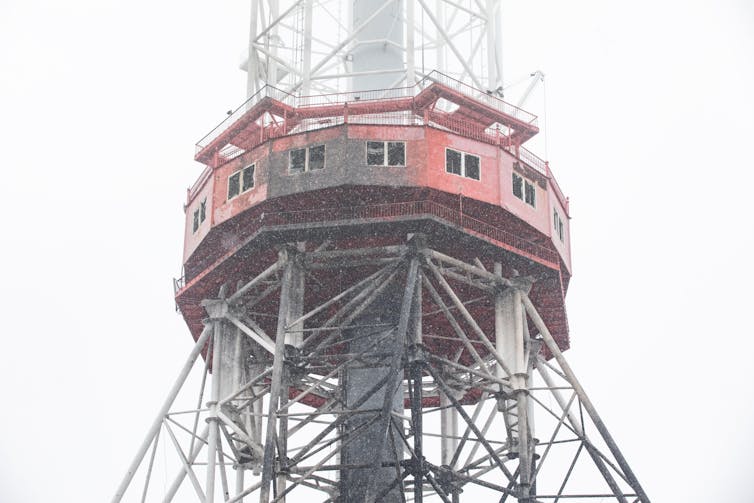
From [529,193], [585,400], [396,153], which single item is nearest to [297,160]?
[396,153]

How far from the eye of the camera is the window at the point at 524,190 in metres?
52.4

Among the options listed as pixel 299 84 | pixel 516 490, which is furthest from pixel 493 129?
pixel 516 490

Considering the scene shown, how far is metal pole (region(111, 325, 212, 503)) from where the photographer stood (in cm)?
5300

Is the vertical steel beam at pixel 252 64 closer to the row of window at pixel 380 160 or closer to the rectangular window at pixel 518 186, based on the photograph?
the row of window at pixel 380 160

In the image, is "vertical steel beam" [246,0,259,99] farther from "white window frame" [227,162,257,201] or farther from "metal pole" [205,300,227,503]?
"metal pole" [205,300,227,503]

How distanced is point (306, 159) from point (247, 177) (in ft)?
7.68

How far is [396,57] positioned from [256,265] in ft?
35.0

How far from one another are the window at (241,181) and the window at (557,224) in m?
10.3

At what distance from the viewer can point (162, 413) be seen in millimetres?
53938

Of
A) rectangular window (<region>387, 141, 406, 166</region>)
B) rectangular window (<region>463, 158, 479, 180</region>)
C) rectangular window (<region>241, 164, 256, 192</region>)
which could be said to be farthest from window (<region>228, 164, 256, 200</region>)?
rectangular window (<region>463, 158, 479, 180</region>)

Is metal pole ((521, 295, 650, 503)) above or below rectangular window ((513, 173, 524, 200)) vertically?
below

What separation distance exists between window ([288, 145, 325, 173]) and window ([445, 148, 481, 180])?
13.1 ft

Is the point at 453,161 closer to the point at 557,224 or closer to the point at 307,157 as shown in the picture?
the point at 307,157

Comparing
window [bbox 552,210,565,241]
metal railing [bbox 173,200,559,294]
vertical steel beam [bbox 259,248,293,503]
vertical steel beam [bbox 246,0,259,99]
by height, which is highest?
vertical steel beam [bbox 246,0,259,99]
